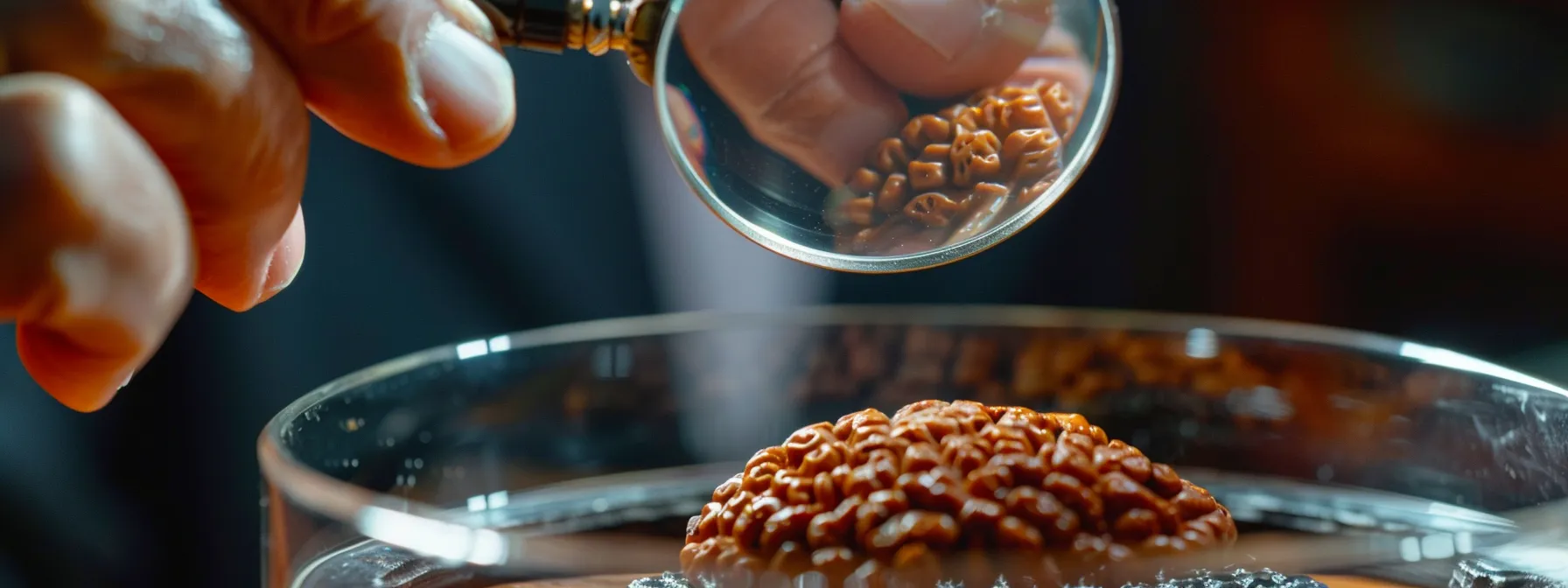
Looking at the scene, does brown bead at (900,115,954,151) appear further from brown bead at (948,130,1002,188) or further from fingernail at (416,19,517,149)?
fingernail at (416,19,517,149)

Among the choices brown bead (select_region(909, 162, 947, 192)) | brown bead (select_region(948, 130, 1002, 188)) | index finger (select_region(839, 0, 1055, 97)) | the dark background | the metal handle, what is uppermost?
index finger (select_region(839, 0, 1055, 97))

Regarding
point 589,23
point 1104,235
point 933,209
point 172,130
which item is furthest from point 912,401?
point 1104,235

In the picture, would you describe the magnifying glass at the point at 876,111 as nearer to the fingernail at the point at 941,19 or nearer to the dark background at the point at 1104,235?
the fingernail at the point at 941,19

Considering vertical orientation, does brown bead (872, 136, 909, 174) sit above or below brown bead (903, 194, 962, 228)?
above

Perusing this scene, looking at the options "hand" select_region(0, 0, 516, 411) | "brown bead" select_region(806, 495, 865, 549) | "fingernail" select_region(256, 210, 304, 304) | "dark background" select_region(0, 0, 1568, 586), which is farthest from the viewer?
"dark background" select_region(0, 0, 1568, 586)

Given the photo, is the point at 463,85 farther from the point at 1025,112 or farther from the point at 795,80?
the point at 1025,112

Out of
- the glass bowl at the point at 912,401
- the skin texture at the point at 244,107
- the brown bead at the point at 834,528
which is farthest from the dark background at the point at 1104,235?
the brown bead at the point at 834,528

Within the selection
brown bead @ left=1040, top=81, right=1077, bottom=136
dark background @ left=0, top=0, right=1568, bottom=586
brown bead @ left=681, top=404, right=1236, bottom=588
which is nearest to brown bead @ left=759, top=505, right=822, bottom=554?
brown bead @ left=681, top=404, right=1236, bottom=588
